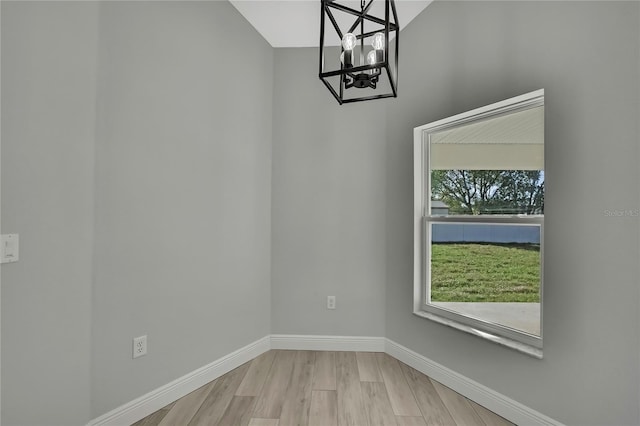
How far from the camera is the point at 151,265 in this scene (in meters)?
1.93

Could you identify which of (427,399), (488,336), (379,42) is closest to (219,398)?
(427,399)

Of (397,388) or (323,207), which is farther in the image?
(323,207)

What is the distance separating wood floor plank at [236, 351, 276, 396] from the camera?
2180 mm

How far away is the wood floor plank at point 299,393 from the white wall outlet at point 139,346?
0.92 metres

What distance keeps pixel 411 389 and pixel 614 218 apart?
1.60m

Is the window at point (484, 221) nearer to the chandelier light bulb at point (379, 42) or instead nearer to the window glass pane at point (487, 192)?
the window glass pane at point (487, 192)

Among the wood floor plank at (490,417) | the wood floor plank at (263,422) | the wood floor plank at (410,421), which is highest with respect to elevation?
the wood floor plank at (410,421)

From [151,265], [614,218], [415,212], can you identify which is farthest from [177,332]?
[614,218]

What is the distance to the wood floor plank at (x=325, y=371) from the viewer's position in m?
2.25

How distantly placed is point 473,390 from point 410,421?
1.76 ft

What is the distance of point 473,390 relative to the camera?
6.79 feet

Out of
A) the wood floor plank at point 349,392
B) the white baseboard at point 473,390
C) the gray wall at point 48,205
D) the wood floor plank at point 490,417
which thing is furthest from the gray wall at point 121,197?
the wood floor plank at point 490,417

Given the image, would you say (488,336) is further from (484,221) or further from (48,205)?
(48,205)

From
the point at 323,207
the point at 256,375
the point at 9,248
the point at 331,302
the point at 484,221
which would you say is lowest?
the point at 256,375
